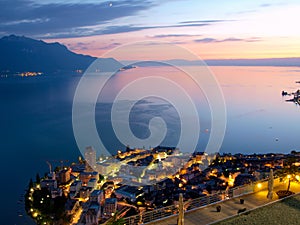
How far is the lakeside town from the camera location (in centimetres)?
761

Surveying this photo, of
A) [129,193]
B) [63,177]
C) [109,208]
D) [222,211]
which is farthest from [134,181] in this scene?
[222,211]

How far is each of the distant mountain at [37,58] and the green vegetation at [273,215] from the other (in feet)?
249

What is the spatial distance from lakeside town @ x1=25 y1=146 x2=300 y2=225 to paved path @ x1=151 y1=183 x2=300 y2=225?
24 centimetres

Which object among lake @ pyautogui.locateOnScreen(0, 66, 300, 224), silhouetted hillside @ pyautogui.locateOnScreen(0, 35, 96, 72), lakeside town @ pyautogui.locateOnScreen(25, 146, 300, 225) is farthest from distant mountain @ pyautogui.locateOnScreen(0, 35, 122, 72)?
lakeside town @ pyautogui.locateOnScreen(25, 146, 300, 225)

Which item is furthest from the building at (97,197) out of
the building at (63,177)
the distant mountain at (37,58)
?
the distant mountain at (37,58)

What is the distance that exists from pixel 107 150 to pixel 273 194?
40.0 ft

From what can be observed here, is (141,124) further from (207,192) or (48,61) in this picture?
(48,61)

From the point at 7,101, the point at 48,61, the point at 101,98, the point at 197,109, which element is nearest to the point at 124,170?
the point at 197,109

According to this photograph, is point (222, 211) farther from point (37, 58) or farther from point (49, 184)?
point (37, 58)

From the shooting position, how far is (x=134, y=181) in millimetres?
10828

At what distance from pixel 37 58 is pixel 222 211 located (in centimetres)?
8805

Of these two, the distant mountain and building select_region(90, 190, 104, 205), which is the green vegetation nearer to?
building select_region(90, 190, 104, 205)

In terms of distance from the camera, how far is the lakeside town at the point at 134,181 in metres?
7.61

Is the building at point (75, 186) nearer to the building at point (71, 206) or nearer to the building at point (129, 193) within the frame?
the building at point (71, 206)
